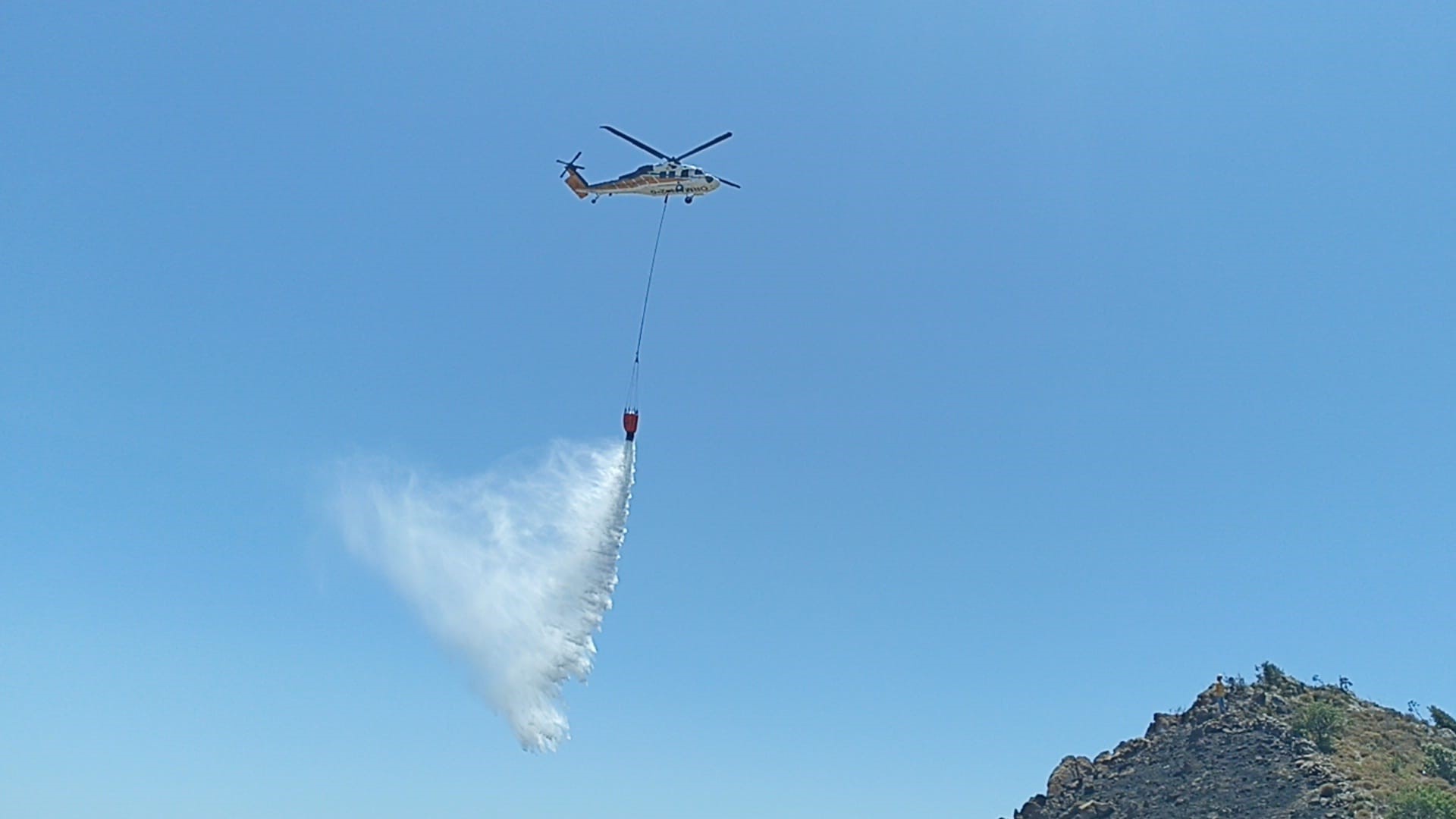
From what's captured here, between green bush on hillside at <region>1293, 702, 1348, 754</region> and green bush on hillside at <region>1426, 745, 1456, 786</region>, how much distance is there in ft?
18.3

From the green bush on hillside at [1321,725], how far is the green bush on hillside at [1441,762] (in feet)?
18.3

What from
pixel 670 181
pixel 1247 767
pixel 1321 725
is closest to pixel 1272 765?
pixel 1247 767

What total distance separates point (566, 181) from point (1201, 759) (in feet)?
205

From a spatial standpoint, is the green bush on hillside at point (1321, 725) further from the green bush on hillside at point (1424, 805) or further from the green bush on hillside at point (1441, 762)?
the green bush on hillside at point (1424, 805)

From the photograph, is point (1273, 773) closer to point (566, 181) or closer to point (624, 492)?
point (624, 492)

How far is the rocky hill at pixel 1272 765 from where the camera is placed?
73000mm

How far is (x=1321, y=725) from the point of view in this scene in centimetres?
8450

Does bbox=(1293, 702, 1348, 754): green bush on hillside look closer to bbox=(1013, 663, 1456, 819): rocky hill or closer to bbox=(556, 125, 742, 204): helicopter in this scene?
bbox=(1013, 663, 1456, 819): rocky hill

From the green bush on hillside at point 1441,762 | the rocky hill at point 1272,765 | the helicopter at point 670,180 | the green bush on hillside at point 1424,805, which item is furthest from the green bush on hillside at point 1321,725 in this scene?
the helicopter at point 670,180

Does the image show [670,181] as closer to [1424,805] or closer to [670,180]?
[670,180]

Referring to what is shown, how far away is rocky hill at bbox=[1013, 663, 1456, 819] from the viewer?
240ft

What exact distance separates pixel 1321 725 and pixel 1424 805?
17.0 meters

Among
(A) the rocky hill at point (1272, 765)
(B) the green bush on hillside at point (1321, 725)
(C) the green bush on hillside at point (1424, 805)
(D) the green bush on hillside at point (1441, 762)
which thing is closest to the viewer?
(C) the green bush on hillside at point (1424, 805)

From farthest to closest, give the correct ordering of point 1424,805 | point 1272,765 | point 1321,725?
1. point 1321,725
2. point 1272,765
3. point 1424,805
